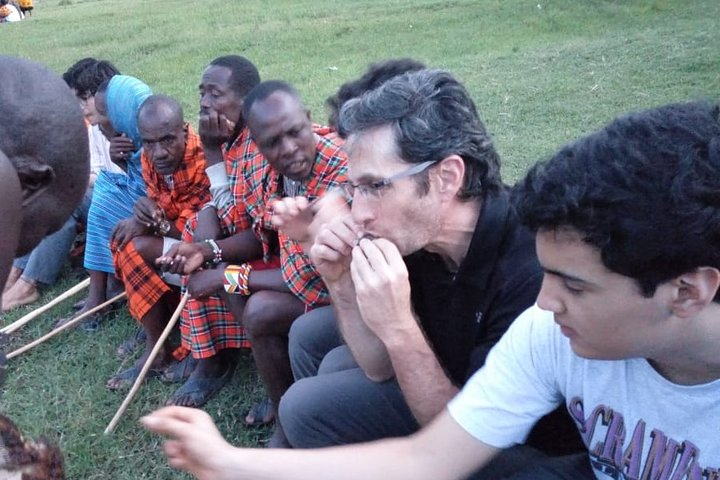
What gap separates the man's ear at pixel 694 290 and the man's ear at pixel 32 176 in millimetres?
1433

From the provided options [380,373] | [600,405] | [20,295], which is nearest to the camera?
[600,405]

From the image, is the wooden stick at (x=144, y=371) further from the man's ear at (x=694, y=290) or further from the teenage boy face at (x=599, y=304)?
the man's ear at (x=694, y=290)

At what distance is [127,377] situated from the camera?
3809 mm

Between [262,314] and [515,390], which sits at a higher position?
[515,390]

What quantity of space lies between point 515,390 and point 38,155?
4.18 ft

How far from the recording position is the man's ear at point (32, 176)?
1.80 m

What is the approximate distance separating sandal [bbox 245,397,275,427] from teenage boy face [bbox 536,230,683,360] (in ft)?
6.48

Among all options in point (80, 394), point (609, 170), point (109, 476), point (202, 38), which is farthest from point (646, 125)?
point (202, 38)

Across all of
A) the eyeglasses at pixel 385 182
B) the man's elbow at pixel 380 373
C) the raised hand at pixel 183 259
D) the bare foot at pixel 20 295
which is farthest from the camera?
the bare foot at pixel 20 295

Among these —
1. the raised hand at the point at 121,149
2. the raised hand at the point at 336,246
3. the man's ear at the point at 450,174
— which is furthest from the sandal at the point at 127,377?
the man's ear at the point at 450,174

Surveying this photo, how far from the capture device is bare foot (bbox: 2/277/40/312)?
15.6 feet

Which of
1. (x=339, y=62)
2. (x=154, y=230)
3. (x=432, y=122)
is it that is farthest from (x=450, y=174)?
(x=339, y=62)

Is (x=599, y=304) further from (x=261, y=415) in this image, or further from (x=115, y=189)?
(x=115, y=189)

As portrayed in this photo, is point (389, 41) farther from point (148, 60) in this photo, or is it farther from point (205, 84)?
point (205, 84)
